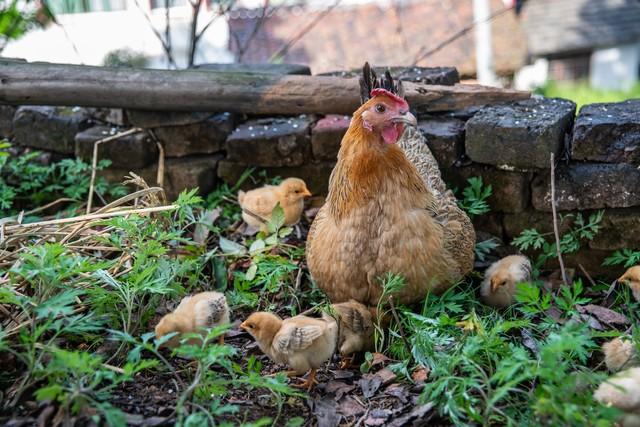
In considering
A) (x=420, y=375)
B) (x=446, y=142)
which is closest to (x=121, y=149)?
(x=446, y=142)

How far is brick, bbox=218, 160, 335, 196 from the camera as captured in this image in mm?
5031

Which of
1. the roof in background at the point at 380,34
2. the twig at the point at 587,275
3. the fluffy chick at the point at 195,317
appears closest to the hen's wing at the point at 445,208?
the twig at the point at 587,275

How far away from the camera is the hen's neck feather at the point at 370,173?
3797 millimetres

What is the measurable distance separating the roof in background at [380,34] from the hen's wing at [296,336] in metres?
11.7

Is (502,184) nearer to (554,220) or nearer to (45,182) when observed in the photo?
(554,220)

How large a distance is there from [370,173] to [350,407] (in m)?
1.19

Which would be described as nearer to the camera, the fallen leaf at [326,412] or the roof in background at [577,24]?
the fallen leaf at [326,412]

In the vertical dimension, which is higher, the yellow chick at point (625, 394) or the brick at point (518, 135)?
the brick at point (518, 135)

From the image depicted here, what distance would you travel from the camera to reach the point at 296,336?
3354mm

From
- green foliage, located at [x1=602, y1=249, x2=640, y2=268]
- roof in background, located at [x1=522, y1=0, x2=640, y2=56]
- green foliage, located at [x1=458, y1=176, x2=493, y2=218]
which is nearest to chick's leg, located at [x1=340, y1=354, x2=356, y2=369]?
green foliage, located at [x1=458, y1=176, x2=493, y2=218]

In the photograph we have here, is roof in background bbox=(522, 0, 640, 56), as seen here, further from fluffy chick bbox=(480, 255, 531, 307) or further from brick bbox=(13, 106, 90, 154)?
fluffy chick bbox=(480, 255, 531, 307)

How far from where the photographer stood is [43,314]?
2.89 meters

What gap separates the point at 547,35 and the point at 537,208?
16104 mm

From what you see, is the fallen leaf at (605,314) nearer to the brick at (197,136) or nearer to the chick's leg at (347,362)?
the chick's leg at (347,362)
